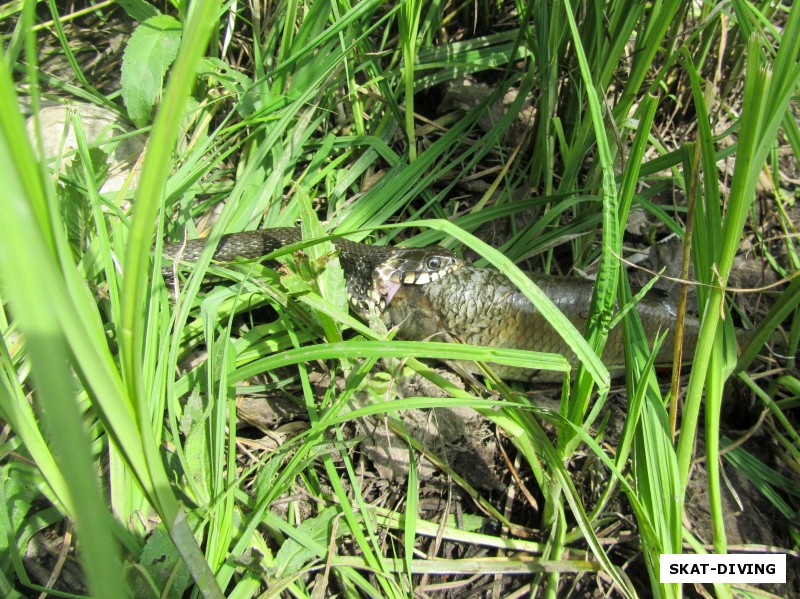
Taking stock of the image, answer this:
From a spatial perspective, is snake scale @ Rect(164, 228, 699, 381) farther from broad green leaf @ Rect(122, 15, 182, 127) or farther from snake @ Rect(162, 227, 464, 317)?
broad green leaf @ Rect(122, 15, 182, 127)

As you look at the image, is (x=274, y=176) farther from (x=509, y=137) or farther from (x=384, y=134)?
(x=509, y=137)

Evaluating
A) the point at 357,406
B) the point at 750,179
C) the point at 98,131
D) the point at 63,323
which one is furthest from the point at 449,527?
the point at 98,131

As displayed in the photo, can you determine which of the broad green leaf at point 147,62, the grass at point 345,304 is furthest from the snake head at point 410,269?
the broad green leaf at point 147,62

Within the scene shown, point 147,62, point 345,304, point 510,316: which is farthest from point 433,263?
point 147,62

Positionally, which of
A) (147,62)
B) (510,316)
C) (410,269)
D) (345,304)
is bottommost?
(510,316)

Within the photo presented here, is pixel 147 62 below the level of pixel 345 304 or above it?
above

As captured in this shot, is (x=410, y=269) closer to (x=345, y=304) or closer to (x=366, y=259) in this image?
(x=366, y=259)

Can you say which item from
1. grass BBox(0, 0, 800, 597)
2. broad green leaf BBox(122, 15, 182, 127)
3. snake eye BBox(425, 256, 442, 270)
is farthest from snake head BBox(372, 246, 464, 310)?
broad green leaf BBox(122, 15, 182, 127)
